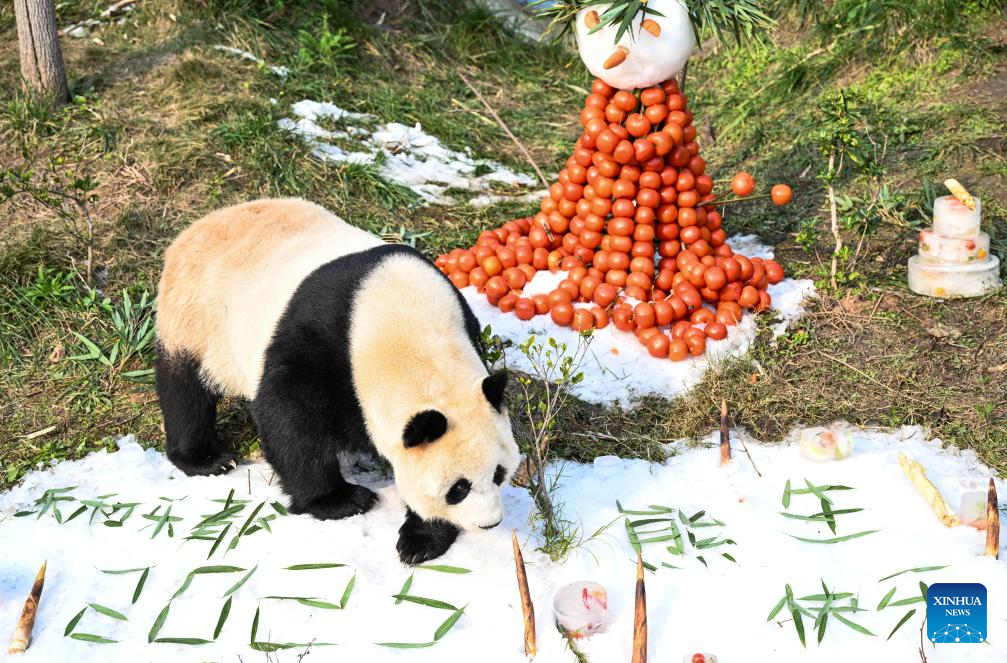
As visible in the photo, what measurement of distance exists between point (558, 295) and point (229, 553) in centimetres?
215

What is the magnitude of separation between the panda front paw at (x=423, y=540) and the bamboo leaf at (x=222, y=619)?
2.05ft

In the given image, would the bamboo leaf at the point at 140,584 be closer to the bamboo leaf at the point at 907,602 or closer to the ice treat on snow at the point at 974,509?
the bamboo leaf at the point at 907,602

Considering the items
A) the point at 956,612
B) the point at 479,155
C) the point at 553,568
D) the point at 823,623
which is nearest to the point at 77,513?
the point at 553,568

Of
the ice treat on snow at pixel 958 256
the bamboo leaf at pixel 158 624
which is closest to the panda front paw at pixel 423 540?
the bamboo leaf at pixel 158 624

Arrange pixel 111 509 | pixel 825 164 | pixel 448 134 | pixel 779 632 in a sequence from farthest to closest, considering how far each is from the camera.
A: pixel 448 134
pixel 825 164
pixel 111 509
pixel 779 632

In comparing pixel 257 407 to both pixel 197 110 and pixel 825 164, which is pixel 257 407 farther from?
pixel 825 164

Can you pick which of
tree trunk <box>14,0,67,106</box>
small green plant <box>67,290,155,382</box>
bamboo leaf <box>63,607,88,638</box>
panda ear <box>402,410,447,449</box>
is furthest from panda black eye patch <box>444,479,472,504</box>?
tree trunk <box>14,0,67,106</box>

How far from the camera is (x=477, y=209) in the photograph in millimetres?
6082

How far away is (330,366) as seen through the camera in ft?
10.3

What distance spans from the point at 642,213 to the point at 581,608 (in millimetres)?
2297

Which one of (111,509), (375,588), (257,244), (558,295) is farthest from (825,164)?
(111,509)

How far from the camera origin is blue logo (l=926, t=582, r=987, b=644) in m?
2.66

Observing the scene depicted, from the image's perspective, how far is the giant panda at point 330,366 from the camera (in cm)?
288

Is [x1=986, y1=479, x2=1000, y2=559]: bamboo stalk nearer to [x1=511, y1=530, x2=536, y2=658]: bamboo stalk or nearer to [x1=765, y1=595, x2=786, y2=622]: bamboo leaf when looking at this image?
[x1=765, y1=595, x2=786, y2=622]: bamboo leaf
